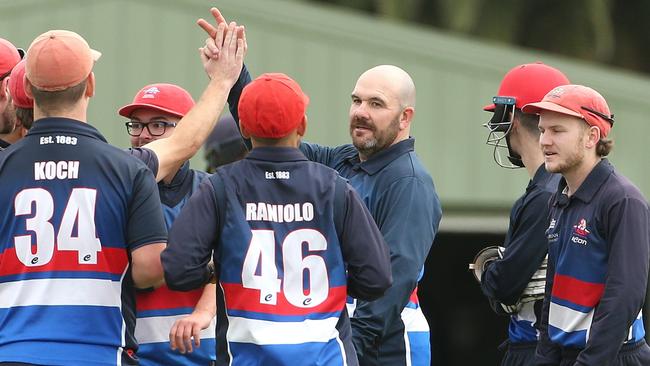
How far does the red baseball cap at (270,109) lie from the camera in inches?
180

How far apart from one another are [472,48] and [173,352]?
22.0 ft

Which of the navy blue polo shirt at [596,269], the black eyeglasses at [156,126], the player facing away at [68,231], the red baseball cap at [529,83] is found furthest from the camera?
the red baseball cap at [529,83]

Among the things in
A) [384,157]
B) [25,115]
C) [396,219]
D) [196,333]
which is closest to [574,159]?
[396,219]

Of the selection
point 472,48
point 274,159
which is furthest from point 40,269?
point 472,48

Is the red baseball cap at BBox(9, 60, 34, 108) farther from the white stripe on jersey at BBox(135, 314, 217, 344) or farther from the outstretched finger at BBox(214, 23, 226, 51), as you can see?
the white stripe on jersey at BBox(135, 314, 217, 344)

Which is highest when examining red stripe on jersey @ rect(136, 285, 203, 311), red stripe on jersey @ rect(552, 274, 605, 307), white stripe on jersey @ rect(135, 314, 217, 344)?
red stripe on jersey @ rect(552, 274, 605, 307)

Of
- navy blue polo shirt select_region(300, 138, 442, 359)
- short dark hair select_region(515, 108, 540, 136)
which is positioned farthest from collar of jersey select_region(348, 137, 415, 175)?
short dark hair select_region(515, 108, 540, 136)

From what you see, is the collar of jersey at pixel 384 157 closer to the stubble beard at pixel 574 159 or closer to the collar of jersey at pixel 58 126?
the stubble beard at pixel 574 159

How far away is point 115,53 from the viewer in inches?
432

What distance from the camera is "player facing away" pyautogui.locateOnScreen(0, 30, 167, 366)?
443cm

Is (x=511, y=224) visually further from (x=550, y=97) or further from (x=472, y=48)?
(x=472, y=48)

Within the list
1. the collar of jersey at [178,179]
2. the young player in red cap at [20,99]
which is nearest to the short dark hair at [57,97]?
the young player in red cap at [20,99]

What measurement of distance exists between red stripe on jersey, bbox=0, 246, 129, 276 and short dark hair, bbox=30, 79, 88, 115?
53cm

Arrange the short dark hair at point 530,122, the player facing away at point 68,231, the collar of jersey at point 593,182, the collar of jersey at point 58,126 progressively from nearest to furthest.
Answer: the player facing away at point 68,231 → the collar of jersey at point 58,126 → the collar of jersey at point 593,182 → the short dark hair at point 530,122
